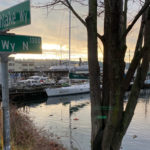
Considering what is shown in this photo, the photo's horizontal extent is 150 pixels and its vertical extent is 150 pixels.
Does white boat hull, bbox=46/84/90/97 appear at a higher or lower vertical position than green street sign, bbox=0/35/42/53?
lower

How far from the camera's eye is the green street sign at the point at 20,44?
2.22 m

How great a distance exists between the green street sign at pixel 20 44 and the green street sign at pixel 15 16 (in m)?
0.15

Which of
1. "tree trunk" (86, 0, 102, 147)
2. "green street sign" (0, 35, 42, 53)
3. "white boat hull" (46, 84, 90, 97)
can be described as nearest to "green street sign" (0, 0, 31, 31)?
"green street sign" (0, 35, 42, 53)

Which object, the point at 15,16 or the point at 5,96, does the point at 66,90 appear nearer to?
the point at 5,96

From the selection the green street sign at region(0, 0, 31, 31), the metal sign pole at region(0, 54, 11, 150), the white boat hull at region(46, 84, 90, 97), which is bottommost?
the white boat hull at region(46, 84, 90, 97)

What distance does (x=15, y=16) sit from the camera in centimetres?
229

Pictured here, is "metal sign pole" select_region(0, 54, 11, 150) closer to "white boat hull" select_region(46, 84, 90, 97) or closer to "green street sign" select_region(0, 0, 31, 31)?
"green street sign" select_region(0, 0, 31, 31)

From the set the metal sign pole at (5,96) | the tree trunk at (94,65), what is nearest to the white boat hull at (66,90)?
the tree trunk at (94,65)

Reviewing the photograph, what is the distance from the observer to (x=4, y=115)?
2338mm

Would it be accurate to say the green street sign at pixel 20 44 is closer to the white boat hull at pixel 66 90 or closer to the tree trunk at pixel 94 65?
the tree trunk at pixel 94 65

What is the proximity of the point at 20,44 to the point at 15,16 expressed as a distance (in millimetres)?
325

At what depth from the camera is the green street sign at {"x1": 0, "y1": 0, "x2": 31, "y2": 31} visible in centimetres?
218

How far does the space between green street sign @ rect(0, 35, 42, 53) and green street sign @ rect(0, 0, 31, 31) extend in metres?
0.15

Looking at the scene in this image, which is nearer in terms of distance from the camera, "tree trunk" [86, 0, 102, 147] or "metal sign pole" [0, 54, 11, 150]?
"metal sign pole" [0, 54, 11, 150]
